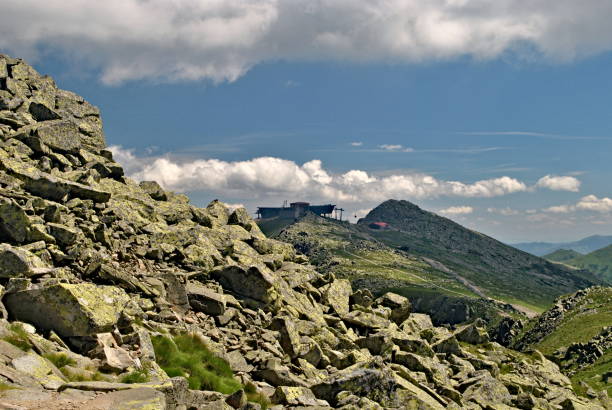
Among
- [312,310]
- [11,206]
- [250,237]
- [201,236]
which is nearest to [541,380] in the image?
[312,310]

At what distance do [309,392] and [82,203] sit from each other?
25.3 metres

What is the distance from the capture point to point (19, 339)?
1970cm

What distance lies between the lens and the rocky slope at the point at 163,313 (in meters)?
20.9

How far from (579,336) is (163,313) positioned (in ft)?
463

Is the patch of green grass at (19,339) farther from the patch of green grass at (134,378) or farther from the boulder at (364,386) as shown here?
the boulder at (364,386)

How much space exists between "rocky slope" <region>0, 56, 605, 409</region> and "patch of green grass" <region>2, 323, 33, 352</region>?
0.20 feet

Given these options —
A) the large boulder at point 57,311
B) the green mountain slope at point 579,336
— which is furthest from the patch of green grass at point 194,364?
the green mountain slope at point 579,336

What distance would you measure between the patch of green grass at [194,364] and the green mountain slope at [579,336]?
→ 177 ft

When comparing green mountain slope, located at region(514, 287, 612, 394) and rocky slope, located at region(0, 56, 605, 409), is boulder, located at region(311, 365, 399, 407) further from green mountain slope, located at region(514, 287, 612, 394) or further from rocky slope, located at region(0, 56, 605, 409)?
green mountain slope, located at region(514, 287, 612, 394)

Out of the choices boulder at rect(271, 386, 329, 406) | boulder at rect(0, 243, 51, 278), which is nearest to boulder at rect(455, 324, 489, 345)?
boulder at rect(271, 386, 329, 406)

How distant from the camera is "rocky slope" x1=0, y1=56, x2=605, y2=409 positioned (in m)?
20.9

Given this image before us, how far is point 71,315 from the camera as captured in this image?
22.7 metres

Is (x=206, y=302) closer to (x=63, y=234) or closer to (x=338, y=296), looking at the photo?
(x=63, y=234)

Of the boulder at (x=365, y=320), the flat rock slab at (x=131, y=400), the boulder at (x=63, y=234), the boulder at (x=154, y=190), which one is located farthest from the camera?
the boulder at (x=154, y=190)
